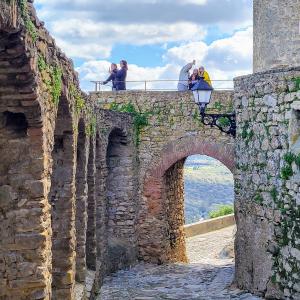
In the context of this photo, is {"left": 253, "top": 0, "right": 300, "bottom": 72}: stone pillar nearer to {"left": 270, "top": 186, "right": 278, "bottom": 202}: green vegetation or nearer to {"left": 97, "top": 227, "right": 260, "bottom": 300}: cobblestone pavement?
{"left": 97, "top": 227, "right": 260, "bottom": 300}: cobblestone pavement

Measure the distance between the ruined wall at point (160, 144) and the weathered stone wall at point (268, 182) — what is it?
4.36 meters

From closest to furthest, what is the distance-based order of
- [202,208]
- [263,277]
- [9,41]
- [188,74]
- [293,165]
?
1. [9,41]
2. [293,165]
3. [263,277]
4. [188,74]
5. [202,208]

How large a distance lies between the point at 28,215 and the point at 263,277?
4.52 metres

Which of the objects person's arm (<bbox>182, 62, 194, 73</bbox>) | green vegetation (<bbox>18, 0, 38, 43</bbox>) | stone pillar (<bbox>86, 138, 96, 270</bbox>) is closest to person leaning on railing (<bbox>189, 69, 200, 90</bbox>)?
person's arm (<bbox>182, 62, 194, 73</bbox>)

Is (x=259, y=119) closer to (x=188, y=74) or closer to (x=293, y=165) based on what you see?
(x=293, y=165)

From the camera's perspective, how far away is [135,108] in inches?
596

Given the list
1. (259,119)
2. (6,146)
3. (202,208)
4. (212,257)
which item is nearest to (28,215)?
(6,146)

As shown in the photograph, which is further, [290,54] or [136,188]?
[290,54]

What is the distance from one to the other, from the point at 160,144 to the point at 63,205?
6.84 meters

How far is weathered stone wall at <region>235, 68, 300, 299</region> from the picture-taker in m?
8.31

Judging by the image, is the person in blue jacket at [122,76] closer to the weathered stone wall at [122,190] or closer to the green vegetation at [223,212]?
the weathered stone wall at [122,190]

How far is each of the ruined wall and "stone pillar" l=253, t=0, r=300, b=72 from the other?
11.0 ft

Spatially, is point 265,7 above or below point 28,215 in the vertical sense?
above

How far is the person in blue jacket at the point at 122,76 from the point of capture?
15.8m
